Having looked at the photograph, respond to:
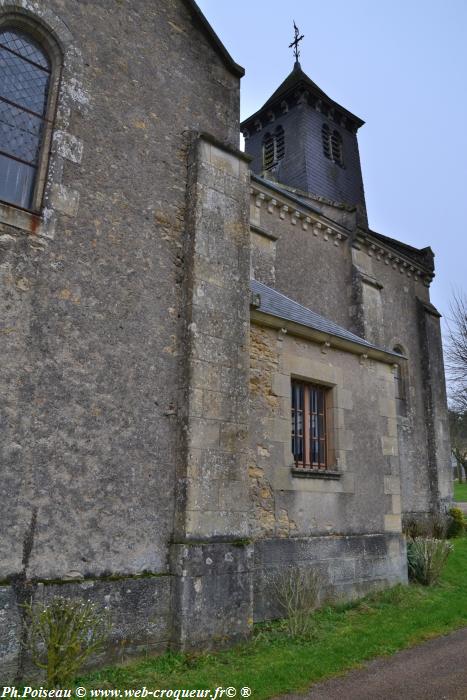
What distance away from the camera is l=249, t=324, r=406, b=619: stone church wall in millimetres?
6656

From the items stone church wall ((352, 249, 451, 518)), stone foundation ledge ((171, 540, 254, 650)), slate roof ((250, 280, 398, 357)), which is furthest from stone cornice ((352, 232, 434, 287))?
stone foundation ledge ((171, 540, 254, 650))

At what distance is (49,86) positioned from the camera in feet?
18.5

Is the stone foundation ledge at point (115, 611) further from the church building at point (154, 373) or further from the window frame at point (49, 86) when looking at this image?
the window frame at point (49, 86)

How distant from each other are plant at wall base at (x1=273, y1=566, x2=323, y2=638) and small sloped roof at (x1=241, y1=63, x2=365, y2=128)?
16620mm

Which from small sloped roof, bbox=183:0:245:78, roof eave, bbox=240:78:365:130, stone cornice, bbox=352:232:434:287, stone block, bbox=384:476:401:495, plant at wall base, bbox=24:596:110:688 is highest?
roof eave, bbox=240:78:365:130

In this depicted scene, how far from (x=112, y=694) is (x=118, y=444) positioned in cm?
204

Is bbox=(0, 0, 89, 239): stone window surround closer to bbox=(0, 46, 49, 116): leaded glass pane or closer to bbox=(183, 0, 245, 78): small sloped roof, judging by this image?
bbox=(0, 46, 49, 116): leaded glass pane

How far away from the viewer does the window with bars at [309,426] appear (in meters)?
7.54

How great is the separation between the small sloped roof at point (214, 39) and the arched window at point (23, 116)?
7.63ft

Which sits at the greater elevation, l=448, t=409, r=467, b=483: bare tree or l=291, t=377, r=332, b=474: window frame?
l=448, t=409, r=467, b=483: bare tree

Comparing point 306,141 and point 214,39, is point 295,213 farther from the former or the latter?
point 214,39

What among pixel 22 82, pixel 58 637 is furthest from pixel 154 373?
pixel 22 82

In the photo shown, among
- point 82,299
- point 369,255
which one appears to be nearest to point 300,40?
point 369,255

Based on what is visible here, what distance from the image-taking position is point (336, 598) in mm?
7234
